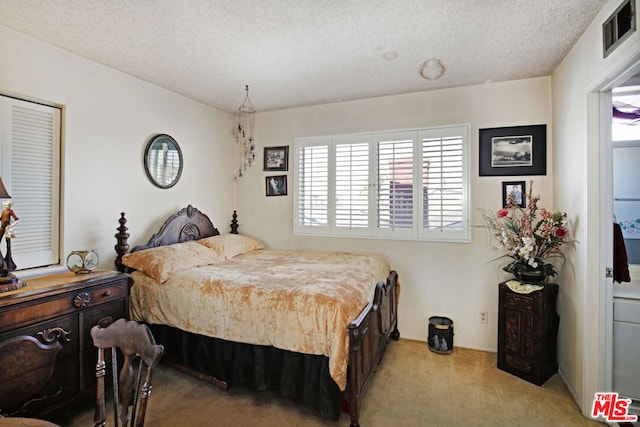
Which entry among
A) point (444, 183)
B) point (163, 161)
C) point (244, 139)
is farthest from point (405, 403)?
point (244, 139)

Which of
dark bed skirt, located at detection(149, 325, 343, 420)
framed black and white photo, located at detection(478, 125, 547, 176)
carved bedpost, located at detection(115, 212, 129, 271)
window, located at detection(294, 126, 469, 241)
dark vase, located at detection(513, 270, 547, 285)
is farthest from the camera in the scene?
window, located at detection(294, 126, 469, 241)

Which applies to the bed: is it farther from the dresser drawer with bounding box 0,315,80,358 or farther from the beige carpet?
the dresser drawer with bounding box 0,315,80,358

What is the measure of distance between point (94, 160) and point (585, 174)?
12.9 ft

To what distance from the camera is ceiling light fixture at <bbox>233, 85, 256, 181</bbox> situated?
4.49 metres

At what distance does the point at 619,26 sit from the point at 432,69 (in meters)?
1.33

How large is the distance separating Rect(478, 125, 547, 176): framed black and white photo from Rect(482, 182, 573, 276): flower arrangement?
0.70 feet

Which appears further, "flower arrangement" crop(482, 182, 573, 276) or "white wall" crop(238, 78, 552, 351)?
"white wall" crop(238, 78, 552, 351)

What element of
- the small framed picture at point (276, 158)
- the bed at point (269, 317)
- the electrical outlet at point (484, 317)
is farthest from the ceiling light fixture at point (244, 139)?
the electrical outlet at point (484, 317)

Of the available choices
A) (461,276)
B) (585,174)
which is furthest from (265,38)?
(461,276)

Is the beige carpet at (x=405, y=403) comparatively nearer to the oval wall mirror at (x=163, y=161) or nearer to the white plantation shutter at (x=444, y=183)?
the white plantation shutter at (x=444, y=183)

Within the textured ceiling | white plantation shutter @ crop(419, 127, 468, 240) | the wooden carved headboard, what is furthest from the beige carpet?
the textured ceiling

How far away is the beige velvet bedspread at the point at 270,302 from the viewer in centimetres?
212

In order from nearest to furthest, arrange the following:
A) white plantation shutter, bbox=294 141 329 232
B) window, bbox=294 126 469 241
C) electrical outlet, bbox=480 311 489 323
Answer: electrical outlet, bbox=480 311 489 323
window, bbox=294 126 469 241
white plantation shutter, bbox=294 141 329 232

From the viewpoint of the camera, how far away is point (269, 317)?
228cm
